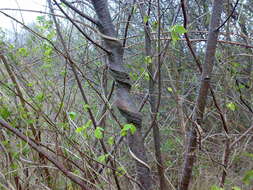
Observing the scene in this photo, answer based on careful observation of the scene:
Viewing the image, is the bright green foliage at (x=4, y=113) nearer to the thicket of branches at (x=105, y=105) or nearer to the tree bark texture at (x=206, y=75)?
the thicket of branches at (x=105, y=105)

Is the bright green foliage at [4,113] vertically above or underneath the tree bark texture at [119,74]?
underneath

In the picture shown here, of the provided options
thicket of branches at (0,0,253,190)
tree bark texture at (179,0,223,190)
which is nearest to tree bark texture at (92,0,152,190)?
thicket of branches at (0,0,253,190)

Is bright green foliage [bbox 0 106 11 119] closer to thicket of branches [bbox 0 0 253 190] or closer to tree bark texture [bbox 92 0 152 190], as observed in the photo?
thicket of branches [bbox 0 0 253 190]

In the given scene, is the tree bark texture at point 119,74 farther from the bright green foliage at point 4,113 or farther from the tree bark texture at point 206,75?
the bright green foliage at point 4,113

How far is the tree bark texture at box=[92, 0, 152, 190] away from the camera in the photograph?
1306 mm

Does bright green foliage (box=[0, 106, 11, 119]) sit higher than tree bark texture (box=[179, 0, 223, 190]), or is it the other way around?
tree bark texture (box=[179, 0, 223, 190])

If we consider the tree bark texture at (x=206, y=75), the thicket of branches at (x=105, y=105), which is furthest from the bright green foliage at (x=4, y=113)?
the tree bark texture at (x=206, y=75)

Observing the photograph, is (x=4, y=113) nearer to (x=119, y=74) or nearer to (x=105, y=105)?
(x=105, y=105)

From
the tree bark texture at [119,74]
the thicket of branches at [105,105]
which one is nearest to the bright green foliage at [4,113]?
the thicket of branches at [105,105]

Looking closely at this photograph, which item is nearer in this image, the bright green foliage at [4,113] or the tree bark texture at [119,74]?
the tree bark texture at [119,74]

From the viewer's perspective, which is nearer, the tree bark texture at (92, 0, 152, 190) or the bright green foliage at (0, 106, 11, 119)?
the tree bark texture at (92, 0, 152, 190)

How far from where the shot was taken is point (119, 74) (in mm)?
1339

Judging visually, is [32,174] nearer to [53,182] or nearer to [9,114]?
[53,182]

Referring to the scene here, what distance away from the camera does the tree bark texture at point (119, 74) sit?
1.31 meters
